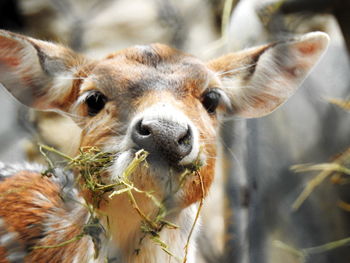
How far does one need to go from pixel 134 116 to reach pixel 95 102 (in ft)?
0.93

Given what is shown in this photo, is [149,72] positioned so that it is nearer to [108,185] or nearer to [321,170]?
[108,185]

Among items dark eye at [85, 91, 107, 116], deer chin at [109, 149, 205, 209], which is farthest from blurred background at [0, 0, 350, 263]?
deer chin at [109, 149, 205, 209]

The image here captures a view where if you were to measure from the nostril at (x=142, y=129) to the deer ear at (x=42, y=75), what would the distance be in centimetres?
60

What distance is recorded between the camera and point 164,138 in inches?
60.1

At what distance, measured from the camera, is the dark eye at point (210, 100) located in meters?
1.96

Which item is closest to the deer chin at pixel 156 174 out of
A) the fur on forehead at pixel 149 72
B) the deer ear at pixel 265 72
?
the fur on forehead at pixel 149 72

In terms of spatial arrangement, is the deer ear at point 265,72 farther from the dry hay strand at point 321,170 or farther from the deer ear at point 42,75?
the deer ear at point 42,75

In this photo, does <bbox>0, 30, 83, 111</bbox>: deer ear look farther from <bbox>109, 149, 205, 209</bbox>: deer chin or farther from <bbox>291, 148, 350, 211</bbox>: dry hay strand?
<bbox>291, 148, 350, 211</bbox>: dry hay strand

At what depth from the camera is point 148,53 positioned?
194 centimetres

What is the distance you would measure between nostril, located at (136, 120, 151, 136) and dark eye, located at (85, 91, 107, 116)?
13.3 inches

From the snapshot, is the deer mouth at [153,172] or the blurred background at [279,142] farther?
the blurred background at [279,142]

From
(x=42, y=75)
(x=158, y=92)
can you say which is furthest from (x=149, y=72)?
(x=42, y=75)

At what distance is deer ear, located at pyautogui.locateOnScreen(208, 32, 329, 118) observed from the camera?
2100mm

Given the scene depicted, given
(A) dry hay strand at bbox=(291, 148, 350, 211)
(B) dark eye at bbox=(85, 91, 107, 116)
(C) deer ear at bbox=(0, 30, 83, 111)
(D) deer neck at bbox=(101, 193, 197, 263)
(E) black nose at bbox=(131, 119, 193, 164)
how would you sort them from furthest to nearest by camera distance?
1. (A) dry hay strand at bbox=(291, 148, 350, 211)
2. (C) deer ear at bbox=(0, 30, 83, 111)
3. (B) dark eye at bbox=(85, 91, 107, 116)
4. (D) deer neck at bbox=(101, 193, 197, 263)
5. (E) black nose at bbox=(131, 119, 193, 164)
